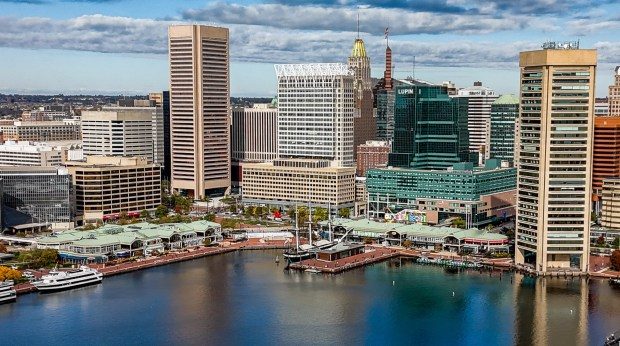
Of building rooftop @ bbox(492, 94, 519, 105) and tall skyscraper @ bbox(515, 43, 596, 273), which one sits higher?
building rooftop @ bbox(492, 94, 519, 105)

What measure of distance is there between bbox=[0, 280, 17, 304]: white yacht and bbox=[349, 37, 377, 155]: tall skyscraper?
5604 centimetres

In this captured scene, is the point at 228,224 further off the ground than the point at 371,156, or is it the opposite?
the point at 371,156

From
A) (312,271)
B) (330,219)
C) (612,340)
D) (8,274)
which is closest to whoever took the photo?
(612,340)

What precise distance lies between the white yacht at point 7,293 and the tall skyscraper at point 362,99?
5604cm

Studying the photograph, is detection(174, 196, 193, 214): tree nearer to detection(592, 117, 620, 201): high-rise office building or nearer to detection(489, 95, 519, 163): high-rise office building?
detection(592, 117, 620, 201): high-rise office building

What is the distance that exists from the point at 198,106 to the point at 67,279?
41.9m

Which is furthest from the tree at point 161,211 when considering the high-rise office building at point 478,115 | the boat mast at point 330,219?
the high-rise office building at point 478,115

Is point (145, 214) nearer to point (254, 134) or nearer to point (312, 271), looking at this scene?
point (312, 271)

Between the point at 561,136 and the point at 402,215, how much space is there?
904 inches

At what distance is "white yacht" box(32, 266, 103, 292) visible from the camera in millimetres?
52844

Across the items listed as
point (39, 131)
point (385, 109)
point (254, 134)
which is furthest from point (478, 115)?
point (39, 131)

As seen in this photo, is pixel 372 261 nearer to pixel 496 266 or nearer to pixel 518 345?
pixel 496 266

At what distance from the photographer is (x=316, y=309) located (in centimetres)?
4862

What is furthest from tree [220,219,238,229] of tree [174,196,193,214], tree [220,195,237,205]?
tree [220,195,237,205]
